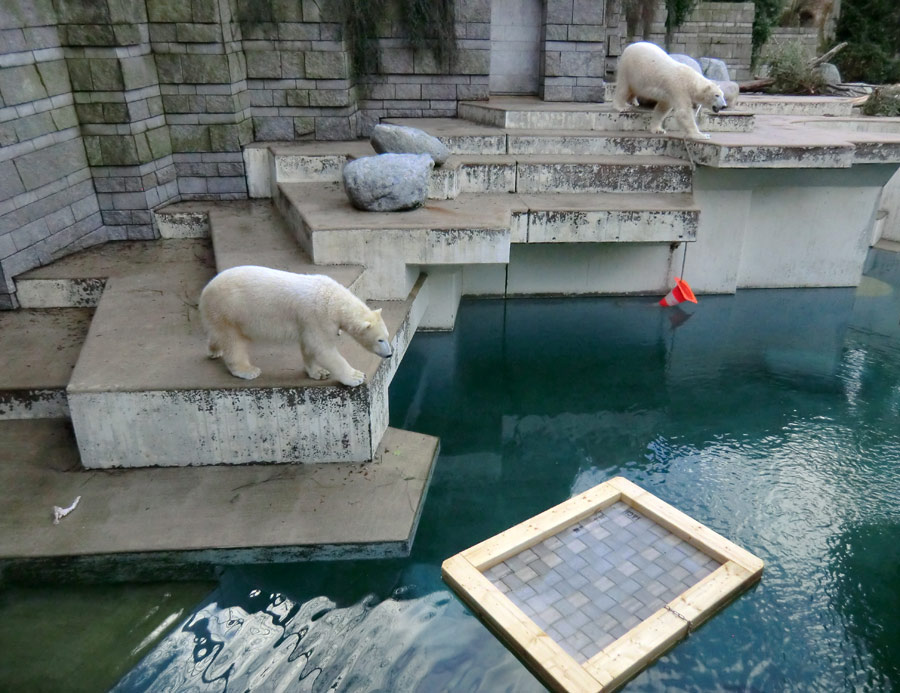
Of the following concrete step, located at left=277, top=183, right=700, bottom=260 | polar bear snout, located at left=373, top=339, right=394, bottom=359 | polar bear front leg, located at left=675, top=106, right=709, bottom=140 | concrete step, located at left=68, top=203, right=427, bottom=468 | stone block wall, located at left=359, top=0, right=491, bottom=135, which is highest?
stone block wall, located at left=359, top=0, right=491, bottom=135

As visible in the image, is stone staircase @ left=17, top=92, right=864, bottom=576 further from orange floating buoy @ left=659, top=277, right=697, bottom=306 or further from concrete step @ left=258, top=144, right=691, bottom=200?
orange floating buoy @ left=659, top=277, right=697, bottom=306

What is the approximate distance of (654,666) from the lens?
3.11 m

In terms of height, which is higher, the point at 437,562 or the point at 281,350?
the point at 281,350

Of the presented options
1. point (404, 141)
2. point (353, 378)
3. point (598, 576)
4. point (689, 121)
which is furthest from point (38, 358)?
point (689, 121)

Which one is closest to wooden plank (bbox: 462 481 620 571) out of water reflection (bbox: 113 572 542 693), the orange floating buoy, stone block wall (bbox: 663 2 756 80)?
water reflection (bbox: 113 572 542 693)

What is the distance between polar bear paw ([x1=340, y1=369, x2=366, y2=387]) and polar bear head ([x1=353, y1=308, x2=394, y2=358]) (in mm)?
243

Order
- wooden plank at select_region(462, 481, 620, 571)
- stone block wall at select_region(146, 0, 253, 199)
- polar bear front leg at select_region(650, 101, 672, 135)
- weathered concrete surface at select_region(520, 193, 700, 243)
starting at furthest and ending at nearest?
polar bear front leg at select_region(650, 101, 672, 135)
stone block wall at select_region(146, 0, 253, 199)
weathered concrete surface at select_region(520, 193, 700, 243)
wooden plank at select_region(462, 481, 620, 571)

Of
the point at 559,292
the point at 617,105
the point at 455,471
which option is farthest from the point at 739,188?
the point at 455,471

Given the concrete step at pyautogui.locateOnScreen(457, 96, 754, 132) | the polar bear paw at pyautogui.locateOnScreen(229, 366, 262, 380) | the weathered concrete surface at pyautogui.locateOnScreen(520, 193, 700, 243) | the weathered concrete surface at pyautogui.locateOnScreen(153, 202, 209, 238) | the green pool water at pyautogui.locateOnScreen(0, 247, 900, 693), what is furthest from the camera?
the concrete step at pyautogui.locateOnScreen(457, 96, 754, 132)

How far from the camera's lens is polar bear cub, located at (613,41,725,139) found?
6953 millimetres

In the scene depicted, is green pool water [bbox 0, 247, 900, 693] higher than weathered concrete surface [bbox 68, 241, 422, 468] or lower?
lower

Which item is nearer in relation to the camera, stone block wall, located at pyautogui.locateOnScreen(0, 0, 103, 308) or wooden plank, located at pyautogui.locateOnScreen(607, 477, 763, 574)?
wooden plank, located at pyautogui.locateOnScreen(607, 477, 763, 574)

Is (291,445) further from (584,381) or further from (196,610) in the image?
(584,381)

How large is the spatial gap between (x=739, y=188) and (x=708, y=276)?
1.02m
